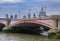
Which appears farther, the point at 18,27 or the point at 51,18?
the point at 18,27

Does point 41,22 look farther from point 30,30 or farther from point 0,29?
point 0,29

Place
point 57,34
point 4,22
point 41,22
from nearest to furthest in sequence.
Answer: point 57,34, point 41,22, point 4,22

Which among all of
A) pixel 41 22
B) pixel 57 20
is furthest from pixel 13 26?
pixel 57 20

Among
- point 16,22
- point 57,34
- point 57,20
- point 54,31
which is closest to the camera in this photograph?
point 57,34

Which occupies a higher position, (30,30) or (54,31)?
(54,31)

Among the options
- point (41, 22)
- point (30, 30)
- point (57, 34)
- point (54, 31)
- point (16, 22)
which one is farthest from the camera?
point (30, 30)

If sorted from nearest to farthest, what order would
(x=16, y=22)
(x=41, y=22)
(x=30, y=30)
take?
1. (x=41, y=22)
2. (x=16, y=22)
3. (x=30, y=30)

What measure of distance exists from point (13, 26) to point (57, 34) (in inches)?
984

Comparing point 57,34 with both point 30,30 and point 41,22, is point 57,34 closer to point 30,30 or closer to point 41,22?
point 41,22

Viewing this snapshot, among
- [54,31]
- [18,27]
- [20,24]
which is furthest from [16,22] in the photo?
[54,31]

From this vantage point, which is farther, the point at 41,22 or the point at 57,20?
the point at 41,22

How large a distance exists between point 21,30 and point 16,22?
5.98 meters

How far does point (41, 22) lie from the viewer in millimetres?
48438

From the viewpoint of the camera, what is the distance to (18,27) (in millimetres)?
64375
